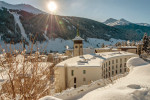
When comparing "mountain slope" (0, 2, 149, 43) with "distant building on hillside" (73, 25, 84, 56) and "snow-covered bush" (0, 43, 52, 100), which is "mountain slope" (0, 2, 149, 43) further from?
"snow-covered bush" (0, 43, 52, 100)

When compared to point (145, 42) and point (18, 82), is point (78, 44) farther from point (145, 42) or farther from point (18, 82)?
point (18, 82)

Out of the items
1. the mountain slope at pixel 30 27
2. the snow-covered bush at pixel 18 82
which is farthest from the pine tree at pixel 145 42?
the mountain slope at pixel 30 27

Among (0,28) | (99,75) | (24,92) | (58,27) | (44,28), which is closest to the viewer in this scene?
(24,92)

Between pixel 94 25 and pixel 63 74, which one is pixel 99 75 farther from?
pixel 94 25

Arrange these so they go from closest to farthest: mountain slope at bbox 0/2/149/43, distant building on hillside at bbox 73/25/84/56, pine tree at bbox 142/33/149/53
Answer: distant building on hillside at bbox 73/25/84/56 < pine tree at bbox 142/33/149/53 < mountain slope at bbox 0/2/149/43

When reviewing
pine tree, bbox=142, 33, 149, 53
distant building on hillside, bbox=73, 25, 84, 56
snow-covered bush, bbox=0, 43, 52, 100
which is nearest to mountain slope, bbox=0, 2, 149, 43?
distant building on hillside, bbox=73, 25, 84, 56

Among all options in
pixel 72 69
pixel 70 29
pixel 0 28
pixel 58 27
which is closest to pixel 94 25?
pixel 70 29

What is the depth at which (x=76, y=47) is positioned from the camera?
35594 millimetres

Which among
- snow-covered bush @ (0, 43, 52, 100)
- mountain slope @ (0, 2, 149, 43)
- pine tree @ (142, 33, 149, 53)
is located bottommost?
snow-covered bush @ (0, 43, 52, 100)

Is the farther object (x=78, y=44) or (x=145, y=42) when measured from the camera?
(x=145, y=42)

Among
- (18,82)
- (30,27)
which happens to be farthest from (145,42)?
(30,27)

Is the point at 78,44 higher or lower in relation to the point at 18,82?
higher

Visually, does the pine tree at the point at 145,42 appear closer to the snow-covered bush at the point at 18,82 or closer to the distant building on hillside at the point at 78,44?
the distant building on hillside at the point at 78,44

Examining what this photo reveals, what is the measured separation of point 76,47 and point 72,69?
16086mm
